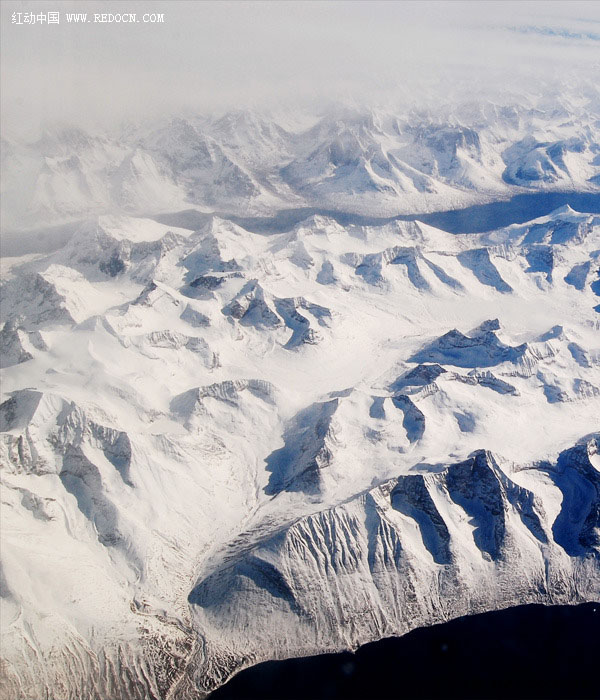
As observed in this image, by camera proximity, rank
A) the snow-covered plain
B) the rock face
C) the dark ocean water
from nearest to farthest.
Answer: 1. the dark ocean water
2. the snow-covered plain
3. the rock face

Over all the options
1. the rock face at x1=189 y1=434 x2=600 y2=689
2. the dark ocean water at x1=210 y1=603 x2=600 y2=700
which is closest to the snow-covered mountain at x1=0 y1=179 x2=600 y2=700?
the rock face at x1=189 y1=434 x2=600 y2=689

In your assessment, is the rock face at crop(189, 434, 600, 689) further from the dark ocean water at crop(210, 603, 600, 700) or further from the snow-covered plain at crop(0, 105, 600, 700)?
the dark ocean water at crop(210, 603, 600, 700)

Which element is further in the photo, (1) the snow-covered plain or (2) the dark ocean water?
(1) the snow-covered plain

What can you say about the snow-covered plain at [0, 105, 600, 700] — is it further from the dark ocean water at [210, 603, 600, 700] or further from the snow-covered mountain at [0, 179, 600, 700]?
the dark ocean water at [210, 603, 600, 700]

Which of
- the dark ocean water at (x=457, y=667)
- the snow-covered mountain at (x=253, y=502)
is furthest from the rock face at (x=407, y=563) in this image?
the dark ocean water at (x=457, y=667)

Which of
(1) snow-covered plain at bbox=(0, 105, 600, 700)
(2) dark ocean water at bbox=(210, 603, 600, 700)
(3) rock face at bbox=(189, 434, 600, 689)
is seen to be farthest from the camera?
(3) rock face at bbox=(189, 434, 600, 689)

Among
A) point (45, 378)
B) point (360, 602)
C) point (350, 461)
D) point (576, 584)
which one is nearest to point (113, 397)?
point (45, 378)

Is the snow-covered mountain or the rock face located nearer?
the snow-covered mountain

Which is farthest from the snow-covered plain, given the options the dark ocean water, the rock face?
the dark ocean water
